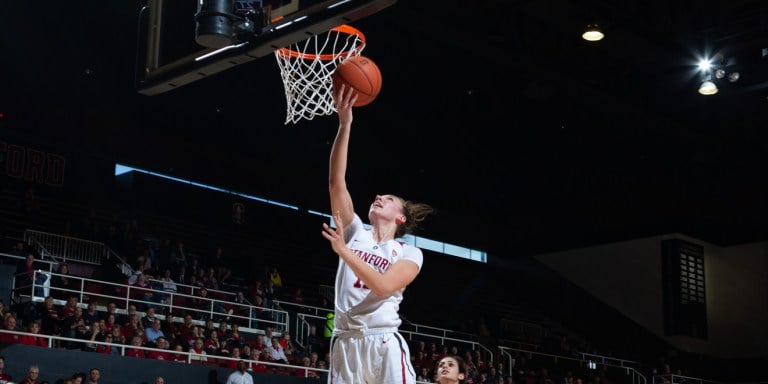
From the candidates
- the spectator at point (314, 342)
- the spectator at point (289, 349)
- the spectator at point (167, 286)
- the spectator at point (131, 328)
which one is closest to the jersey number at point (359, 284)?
the spectator at point (131, 328)

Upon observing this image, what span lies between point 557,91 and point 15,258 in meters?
9.75

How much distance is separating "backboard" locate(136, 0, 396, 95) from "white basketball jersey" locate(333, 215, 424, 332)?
1694 millimetres

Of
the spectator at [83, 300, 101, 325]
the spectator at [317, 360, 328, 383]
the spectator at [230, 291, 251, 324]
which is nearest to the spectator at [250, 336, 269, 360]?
the spectator at [317, 360, 328, 383]

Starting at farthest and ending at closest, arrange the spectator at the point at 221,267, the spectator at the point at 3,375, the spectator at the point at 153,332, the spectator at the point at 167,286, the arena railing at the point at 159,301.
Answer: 1. the spectator at the point at 221,267
2. the spectator at the point at 167,286
3. the arena railing at the point at 159,301
4. the spectator at the point at 153,332
5. the spectator at the point at 3,375

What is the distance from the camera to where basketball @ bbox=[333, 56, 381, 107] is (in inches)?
220

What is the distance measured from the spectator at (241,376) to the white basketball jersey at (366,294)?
978cm

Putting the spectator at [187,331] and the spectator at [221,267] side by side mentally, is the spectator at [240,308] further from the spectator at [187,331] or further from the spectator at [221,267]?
the spectator at [187,331]

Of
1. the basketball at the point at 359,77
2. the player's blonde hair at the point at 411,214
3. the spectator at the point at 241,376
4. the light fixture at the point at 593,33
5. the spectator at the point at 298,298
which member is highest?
the light fixture at the point at 593,33

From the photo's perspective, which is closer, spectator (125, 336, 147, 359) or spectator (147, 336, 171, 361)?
spectator (125, 336, 147, 359)

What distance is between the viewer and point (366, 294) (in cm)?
506

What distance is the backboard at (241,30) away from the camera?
6.60 m

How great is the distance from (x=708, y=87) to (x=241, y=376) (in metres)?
8.69

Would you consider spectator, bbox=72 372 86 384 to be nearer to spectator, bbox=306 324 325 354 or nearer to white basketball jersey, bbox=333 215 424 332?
spectator, bbox=306 324 325 354

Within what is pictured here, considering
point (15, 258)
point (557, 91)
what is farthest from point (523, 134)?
point (15, 258)
